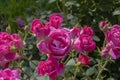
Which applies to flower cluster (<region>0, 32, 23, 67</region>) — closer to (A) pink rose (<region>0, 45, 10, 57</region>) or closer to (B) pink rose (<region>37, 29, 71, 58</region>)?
(A) pink rose (<region>0, 45, 10, 57</region>)

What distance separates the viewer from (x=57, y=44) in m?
1.38

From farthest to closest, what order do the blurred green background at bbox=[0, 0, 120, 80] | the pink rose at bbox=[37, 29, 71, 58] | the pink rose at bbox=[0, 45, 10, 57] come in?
the blurred green background at bbox=[0, 0, 120, 80] < the pink rose at bbox=[0, 45, 10, 57] < the pink rose at bbox=[37, 29, 71, 58]

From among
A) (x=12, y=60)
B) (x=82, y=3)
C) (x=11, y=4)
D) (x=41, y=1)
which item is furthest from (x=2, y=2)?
(x=12, y=60)

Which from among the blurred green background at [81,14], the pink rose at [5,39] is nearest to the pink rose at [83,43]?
the pink rose at [5,39]

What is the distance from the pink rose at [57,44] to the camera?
138cm

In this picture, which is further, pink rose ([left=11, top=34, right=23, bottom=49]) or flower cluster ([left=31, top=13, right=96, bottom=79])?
pink rose ([left=11, top=34, right=23, bottom=49])

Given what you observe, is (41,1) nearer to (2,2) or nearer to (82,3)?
(82,3)

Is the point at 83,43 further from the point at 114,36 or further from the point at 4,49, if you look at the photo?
the point at 4,49

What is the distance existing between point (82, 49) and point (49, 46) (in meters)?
→ 0.18

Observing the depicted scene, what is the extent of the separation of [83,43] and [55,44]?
0.16 metres

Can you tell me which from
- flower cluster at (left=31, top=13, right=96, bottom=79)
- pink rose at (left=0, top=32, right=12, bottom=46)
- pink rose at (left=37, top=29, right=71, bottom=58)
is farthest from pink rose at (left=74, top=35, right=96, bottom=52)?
pink rose at (left=0, top=32, right=12, bottom=46)

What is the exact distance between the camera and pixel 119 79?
8.16 ft

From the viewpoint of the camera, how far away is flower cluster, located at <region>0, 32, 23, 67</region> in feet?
4.91

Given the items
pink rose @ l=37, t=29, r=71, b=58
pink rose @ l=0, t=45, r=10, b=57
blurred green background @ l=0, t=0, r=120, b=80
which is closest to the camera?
pink rose @ l=37, t=29, r=71, b=58
